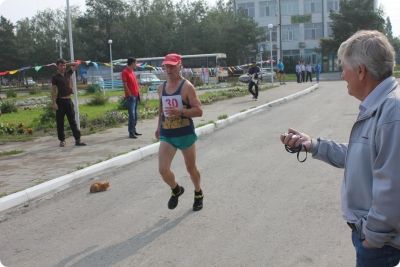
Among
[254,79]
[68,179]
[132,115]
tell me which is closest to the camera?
[68,179]

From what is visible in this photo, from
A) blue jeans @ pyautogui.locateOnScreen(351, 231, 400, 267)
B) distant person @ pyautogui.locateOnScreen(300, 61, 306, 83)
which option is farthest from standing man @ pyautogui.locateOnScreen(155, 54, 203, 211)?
distant person @ pyautogui.locateOnScreen(300, 61, 306, 83)

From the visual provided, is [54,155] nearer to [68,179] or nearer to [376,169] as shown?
[68,179]

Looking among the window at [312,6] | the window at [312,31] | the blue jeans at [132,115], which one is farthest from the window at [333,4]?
the blue jeans at [132,115]

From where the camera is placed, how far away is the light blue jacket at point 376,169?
224 centimetres

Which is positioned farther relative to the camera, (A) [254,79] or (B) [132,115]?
(A) [254,79]

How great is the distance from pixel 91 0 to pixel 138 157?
77.5 meters

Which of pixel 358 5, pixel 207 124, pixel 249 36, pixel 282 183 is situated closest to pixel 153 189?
pixel 282 183

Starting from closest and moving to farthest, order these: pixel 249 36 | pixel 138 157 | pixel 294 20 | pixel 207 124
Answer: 1. pixel 138 157
2. pixel 207 124
3. pixel 249 36
4. pixel 294 20

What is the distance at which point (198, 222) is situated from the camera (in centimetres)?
573

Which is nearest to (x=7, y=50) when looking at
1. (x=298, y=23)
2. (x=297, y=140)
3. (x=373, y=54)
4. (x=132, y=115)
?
(x=298, y=23)

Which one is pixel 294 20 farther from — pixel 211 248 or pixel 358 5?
pixel 211 248

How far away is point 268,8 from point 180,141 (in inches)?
3205

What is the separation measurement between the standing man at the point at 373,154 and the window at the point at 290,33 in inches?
3270

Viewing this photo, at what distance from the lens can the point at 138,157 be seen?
→ 9.99 meters
